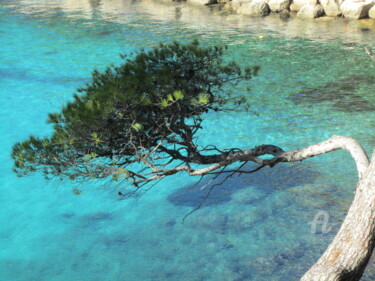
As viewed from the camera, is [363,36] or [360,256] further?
[363,36]

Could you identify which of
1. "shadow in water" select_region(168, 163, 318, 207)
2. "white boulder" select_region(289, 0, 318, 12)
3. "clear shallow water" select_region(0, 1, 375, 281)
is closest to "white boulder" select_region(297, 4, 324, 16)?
"white boulder" select_region(289, 0, 318, 12)

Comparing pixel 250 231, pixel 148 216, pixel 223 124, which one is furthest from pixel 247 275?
pixel 223 124

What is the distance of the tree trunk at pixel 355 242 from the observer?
9.58ft

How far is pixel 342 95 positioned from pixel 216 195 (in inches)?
196

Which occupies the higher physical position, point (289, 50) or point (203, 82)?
point (203, 82)

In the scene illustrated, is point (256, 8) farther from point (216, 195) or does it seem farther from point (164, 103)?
point (164, 103)

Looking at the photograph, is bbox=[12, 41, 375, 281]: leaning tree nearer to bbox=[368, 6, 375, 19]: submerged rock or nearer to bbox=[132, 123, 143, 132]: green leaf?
bbox=[132, 123, 143, 132]: green leaf

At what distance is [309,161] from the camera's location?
805 cm

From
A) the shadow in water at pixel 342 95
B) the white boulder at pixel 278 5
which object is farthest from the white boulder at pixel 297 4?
the shadow in water at pixel 342 95

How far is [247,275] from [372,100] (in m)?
6.36

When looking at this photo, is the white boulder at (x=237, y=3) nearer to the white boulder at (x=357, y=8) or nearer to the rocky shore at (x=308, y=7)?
the rocky shore at (x=308, y=7)

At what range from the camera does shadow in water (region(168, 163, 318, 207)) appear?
23.9ft

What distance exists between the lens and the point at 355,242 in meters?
2.94

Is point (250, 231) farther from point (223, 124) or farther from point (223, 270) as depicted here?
point (223, 124)
